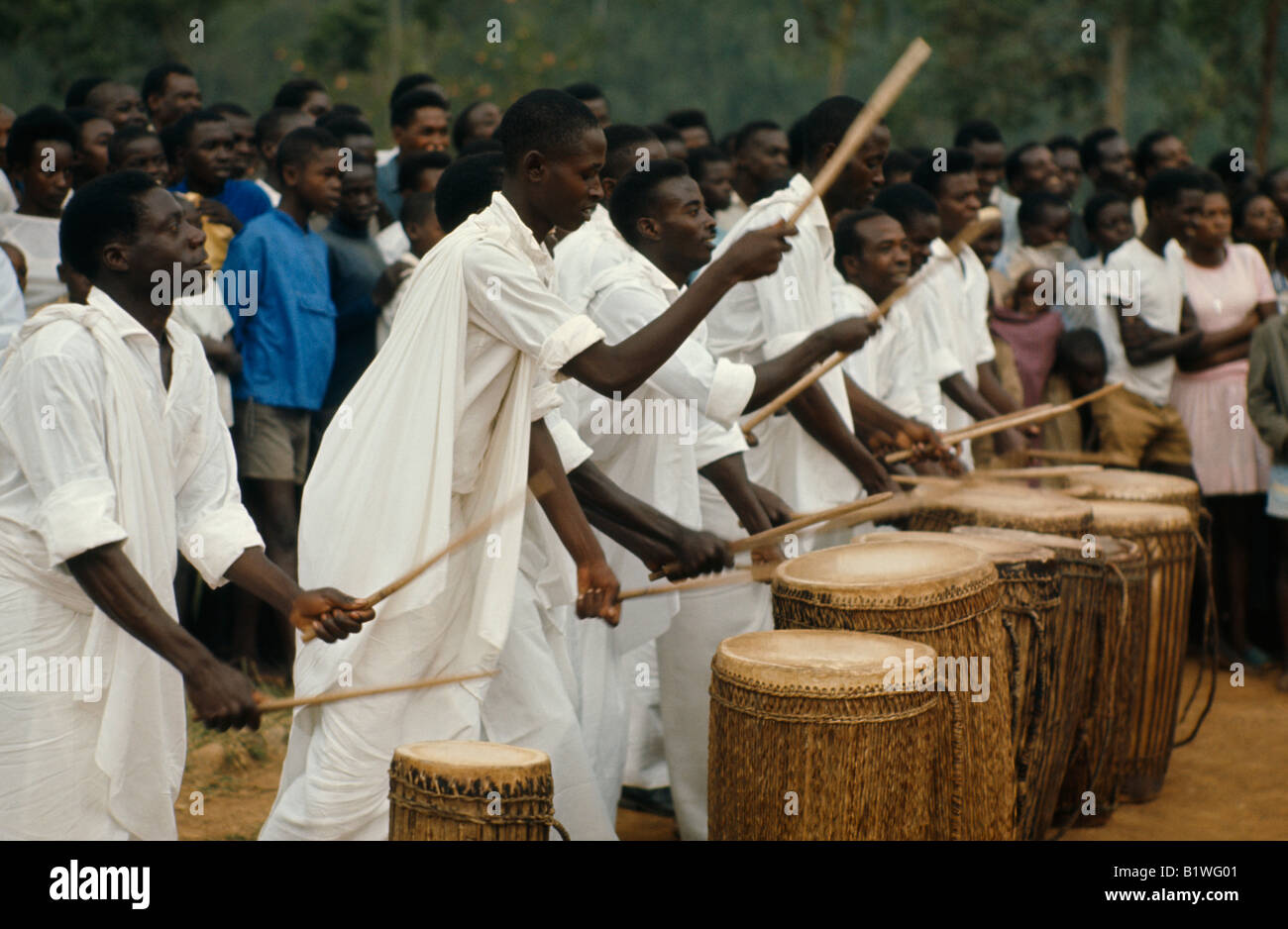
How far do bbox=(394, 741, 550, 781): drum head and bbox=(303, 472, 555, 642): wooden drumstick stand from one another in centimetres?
36

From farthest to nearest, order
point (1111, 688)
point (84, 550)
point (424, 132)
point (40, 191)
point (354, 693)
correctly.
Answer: point (424, 132) < point (40, 191) < point (1111, 688) < point (354, 693) < point (84, 550)

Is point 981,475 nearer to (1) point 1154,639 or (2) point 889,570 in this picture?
(1) point 1154,639

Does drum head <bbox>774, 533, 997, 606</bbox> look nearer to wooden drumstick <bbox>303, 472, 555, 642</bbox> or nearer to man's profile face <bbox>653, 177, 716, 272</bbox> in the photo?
wooden drumstick <bbox>303, 472, 555, 642</bbox>

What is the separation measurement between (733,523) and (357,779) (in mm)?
1940

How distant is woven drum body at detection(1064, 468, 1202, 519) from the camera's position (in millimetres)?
5883

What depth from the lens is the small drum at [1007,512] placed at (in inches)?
204

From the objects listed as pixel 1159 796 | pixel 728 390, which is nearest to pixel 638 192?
pixel 728 390

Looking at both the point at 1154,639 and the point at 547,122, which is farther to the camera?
the point at 1154,639

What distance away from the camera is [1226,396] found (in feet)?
25.3

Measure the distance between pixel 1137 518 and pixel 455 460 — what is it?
277 centimetres

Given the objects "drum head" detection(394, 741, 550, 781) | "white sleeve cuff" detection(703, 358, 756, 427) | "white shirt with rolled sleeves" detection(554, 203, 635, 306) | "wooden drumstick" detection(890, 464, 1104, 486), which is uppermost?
"white shirt with rolled sleeves" detection(554, 203, 635, 306)

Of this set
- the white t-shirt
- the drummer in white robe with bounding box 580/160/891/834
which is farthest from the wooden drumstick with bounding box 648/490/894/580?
the white t-shirt

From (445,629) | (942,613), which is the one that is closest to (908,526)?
(942,613)

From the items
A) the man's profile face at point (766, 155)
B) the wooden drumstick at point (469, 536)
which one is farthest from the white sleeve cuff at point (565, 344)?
the man's profile face at point (766, 155)
